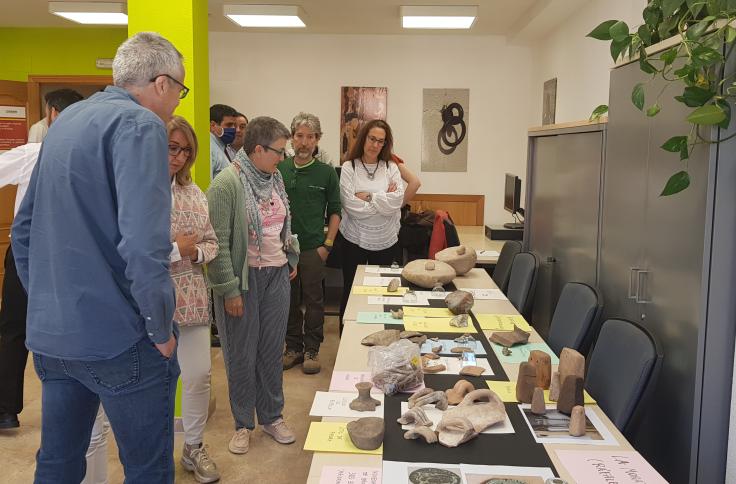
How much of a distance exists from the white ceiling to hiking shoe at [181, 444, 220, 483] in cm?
410

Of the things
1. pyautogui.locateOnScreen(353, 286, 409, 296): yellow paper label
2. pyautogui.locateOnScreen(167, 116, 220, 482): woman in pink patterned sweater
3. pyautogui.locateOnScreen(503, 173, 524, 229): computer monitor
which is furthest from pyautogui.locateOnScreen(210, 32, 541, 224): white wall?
pyautogui.locateOnScreen(167, 116, 220, 482): woman in pink patterned sweater

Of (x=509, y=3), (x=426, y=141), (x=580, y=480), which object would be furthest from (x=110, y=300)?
(x=426, y=141)

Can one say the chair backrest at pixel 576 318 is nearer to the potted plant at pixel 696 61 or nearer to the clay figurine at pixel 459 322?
the clay figurine at pixel 459 322

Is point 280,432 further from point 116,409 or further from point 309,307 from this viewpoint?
point 116,409

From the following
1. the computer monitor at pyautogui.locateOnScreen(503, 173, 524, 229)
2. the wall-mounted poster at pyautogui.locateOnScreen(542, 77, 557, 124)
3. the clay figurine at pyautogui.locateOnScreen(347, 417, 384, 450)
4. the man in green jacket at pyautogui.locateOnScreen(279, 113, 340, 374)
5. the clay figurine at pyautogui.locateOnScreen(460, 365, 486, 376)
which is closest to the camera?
the clay figurine at pyautogui.locateOnScreen(347, 417, 384, 450)

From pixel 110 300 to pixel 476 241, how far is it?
4.16 metres

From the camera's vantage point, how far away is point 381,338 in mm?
2322

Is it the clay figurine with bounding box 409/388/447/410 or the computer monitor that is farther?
the computer monitor

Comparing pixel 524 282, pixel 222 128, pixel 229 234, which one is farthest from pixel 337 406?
pixel 222 128

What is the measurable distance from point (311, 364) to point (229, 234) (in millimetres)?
1813

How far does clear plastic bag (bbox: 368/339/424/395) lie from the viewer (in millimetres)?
1907

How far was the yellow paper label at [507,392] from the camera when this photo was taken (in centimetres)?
186

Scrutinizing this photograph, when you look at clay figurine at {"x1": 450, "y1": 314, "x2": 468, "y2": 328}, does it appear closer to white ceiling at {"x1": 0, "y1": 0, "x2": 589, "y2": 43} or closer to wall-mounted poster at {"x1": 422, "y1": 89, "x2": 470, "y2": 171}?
white ceiling at {"x1": 0, "y1": 0, "x2": 589, "y2": 43}

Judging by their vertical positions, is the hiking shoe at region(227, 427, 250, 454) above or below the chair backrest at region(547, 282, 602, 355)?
below
